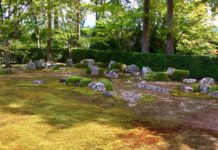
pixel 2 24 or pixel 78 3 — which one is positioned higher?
→ pixel 78 3

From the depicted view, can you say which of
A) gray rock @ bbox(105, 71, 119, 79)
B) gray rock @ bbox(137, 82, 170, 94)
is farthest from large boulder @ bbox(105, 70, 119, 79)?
gray rock @ bbox(137, 82, 170, 94)

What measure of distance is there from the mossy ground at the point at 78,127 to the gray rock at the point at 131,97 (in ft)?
1.01

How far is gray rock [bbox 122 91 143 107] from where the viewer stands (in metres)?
9.23

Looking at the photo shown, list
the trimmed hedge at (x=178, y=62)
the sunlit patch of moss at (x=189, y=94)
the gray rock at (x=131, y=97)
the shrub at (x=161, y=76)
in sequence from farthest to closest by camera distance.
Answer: the trimmed hedge at (x=178, y=62), the shrub at (x=161, y=76), the sunlit patch of moss at (x=189, y=94), the gray rock at (x=131, y=97)

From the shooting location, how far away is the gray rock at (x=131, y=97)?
9231 mm

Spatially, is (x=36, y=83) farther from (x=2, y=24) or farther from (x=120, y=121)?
(x=120, y=121)

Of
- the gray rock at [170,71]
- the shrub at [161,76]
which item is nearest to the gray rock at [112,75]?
the shrub at [161,76]

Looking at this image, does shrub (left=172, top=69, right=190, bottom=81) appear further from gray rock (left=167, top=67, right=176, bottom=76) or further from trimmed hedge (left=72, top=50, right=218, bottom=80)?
trimmed hedge (left=72, top=50, right=218, bottom=80)

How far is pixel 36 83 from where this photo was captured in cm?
1204

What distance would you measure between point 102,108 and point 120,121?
1309 millimetres

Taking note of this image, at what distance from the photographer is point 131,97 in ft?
32.3

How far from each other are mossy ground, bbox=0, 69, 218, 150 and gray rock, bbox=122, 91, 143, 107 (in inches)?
12.1

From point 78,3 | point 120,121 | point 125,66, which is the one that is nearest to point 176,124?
point 120,121

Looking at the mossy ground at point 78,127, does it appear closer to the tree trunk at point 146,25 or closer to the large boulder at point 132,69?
the large boulder at point 132,69
